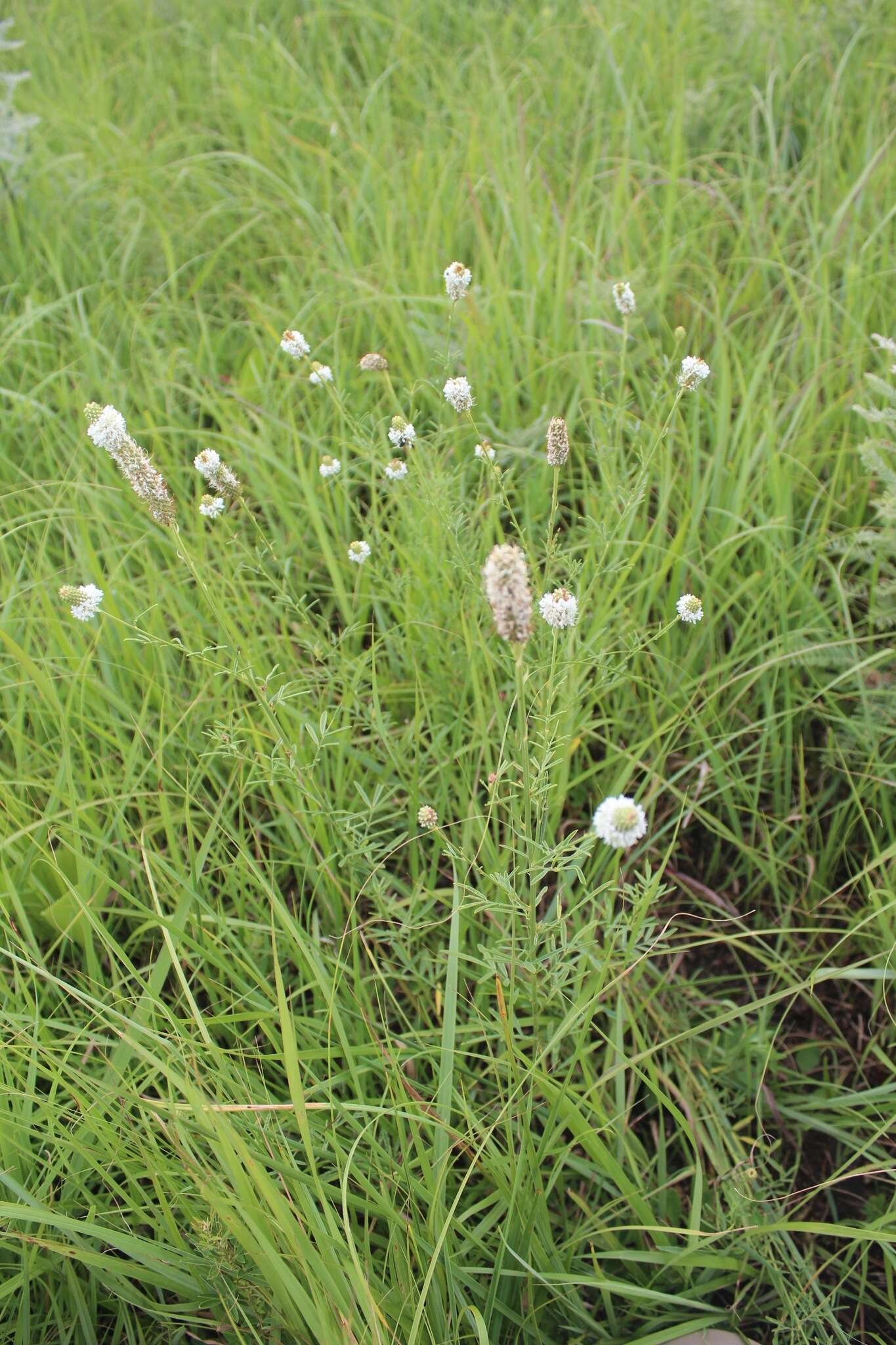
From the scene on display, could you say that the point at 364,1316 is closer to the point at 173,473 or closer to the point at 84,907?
the point at 84,907

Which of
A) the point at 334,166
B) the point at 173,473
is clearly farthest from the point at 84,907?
the point at 334,166

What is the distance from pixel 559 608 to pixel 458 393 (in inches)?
22.9

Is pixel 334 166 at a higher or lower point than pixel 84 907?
higher

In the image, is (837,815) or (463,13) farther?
(463,13)

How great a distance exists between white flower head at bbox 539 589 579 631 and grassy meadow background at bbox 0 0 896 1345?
7.8 inches

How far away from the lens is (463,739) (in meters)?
2.02

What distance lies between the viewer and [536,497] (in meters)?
2.39

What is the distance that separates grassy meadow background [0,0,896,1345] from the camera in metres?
1.40

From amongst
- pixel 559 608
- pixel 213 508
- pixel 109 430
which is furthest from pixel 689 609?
pixel 109 430

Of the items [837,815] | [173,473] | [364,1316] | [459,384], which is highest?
[459,384]

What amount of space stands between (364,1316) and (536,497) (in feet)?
6.05

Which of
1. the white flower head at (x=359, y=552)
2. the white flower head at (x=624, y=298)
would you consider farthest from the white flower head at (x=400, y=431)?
the white flower head at (x=624, y=298)

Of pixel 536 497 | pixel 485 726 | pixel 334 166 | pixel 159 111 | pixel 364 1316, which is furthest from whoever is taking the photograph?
pixel 159 111

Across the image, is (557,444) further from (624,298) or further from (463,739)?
(463,739)
